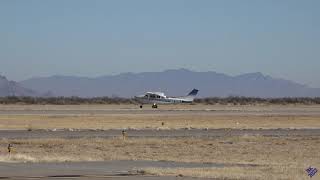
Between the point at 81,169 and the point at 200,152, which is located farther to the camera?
the point at 200,152

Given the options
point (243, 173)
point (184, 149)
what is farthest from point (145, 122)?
point (243, 173)

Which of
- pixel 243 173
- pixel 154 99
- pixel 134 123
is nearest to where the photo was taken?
pixel 243 173

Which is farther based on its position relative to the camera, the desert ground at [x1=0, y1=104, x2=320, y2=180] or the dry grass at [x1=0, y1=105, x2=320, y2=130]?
the dry grass at [x1=0, y1=105, x2=320, y2=130]

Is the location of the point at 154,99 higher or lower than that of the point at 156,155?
higher

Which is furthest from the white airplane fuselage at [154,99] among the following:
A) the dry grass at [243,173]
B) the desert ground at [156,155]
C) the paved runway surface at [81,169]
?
the dry grass at [243,173]

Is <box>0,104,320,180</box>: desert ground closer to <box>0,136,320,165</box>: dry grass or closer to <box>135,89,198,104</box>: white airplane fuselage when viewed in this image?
<box>0,136,320,165</box>: dry grass

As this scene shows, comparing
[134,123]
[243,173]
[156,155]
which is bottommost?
[156,155]

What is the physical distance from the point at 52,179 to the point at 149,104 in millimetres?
120254

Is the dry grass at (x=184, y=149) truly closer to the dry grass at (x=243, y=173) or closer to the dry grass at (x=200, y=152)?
the dry grass at (x=200, y=152)

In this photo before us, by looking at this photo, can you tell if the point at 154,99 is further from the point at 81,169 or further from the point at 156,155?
the point at 81,169

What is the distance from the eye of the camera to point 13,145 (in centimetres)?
3919

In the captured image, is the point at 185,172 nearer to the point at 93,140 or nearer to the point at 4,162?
the point at 4,162

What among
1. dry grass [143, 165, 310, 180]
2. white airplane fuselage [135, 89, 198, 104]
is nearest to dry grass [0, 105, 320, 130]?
dry grass [143, 165, 310, 180]

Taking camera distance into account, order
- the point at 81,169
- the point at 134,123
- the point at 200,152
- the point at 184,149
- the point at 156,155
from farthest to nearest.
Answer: the point at 134,123
the point at 184,149
the point at 200,152
the point at 156,155
the point at 81,169
